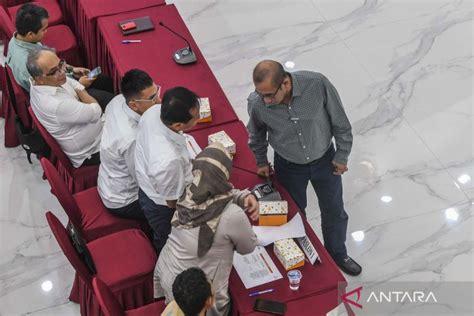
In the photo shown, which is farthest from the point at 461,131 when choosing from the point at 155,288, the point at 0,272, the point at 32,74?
the point at 0,272

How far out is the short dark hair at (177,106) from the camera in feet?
9.57

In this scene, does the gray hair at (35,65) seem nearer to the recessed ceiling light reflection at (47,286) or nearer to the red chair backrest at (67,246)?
the red chair backrest at (67,246)

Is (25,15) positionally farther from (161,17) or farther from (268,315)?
(268,315)

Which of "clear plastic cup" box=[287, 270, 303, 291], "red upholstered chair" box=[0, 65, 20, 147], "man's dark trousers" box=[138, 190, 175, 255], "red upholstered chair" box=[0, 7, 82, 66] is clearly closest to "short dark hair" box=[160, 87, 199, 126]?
"man's dark trousers" box=[138, 190, 175, 255]

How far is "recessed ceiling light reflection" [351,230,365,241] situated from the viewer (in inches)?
156

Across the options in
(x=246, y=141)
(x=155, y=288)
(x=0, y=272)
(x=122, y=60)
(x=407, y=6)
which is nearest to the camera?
(x=155, y=288)

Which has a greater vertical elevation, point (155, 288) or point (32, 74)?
point (32, 74)

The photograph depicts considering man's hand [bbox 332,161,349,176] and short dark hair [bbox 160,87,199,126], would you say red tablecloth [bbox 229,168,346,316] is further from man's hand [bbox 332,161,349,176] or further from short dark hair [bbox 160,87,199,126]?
short dark hair [bbox 160,87,199,126]

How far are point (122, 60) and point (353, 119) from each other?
1666 millimetres

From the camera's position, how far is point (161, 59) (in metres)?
4.12

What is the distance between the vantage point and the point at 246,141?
11.8 ft

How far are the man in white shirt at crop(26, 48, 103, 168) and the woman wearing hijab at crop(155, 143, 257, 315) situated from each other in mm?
1154

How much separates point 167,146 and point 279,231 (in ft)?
2.19

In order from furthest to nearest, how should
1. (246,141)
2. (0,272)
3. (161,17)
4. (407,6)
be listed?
(407,6), (161,17), (0,272), (246,141)
